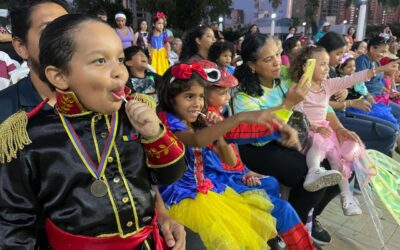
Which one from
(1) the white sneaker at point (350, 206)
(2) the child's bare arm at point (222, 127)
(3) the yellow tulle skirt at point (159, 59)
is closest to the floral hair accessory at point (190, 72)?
(2) the child's bare arm at point (222, 127)

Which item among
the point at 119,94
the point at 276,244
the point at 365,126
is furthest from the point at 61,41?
the point at 365,126

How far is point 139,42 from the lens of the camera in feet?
28.1

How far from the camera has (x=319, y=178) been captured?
2.31 m

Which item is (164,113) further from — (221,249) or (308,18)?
(308,18)

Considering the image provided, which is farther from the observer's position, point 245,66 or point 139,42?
point 139,42

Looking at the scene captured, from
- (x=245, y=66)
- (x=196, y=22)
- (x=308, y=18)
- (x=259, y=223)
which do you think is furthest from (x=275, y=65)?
(x=308, y=18)

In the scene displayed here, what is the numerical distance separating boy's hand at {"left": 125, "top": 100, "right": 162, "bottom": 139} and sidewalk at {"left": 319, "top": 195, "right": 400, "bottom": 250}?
2201mm

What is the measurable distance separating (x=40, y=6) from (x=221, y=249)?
59.5 inches

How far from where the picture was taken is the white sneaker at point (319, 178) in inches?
91.0

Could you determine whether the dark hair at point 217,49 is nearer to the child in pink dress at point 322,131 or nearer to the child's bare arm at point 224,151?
the child in pink dress at point 322,131

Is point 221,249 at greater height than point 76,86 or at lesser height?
lesser

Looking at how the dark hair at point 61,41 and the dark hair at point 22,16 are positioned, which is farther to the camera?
the dark hair at point 22,16

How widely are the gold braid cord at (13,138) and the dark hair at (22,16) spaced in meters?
0.66

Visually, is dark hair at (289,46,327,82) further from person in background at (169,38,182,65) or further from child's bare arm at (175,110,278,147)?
person in background at (169,38,182,65)
